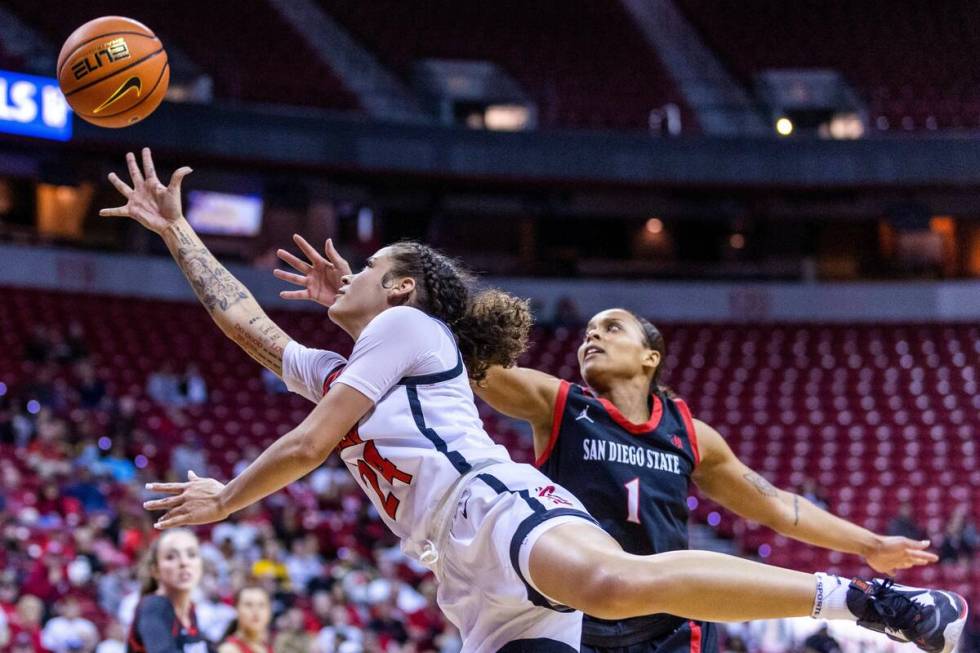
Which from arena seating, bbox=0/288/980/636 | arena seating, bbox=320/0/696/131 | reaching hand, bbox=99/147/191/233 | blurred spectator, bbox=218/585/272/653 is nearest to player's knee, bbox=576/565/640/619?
reaching hand, bbox=99/147/191/233

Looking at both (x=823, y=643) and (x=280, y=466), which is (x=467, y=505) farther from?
(x=823, y=643)

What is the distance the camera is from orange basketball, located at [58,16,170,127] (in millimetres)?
5152

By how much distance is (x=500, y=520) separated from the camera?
11.4 ft

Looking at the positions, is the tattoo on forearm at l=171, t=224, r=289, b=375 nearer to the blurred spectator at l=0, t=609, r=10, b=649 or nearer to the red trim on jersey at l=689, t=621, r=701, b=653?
the red trim on jersey at l=689, t=621, r=701, b=653

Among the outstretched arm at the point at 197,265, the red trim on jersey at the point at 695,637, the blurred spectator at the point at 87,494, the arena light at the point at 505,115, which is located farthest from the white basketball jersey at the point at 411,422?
the arena light at the point at 505,115

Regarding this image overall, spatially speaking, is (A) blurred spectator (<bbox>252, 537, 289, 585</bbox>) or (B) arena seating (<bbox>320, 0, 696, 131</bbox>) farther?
(B) arena seating (<bbox>320, 0, 696, 131</bbox>)

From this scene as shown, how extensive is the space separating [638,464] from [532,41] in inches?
774

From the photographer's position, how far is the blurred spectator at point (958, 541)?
1434 cm

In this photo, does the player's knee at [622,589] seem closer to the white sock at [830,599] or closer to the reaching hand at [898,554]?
the white sock at [830,599]

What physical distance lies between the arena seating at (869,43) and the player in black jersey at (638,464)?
17.9m

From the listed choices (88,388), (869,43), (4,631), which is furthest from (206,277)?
(869,43)

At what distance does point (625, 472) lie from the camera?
4.64m

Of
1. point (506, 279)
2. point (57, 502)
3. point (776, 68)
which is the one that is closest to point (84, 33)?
point (57, 502)

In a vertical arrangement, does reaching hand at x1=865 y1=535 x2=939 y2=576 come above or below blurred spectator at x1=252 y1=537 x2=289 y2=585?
above
